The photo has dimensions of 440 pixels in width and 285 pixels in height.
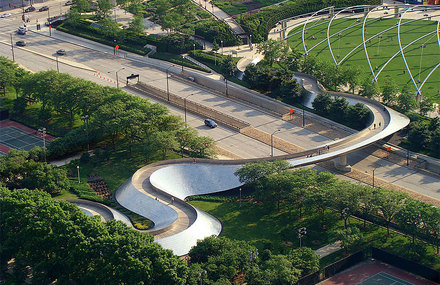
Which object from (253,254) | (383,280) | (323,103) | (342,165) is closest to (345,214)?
(383,280)

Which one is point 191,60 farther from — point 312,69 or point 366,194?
point 366,194

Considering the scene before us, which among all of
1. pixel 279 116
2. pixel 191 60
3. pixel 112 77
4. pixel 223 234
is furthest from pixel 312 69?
pixel 223 234

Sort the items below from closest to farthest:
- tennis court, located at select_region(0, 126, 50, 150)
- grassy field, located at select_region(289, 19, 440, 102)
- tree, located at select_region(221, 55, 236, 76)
A: 1. tennis court, located at select_region(0, 126, 50, 150)
2. grassy field, located at select_region(289, 19, 440, 102)
3. tree, located at select_region(221, 55, 236, 76)

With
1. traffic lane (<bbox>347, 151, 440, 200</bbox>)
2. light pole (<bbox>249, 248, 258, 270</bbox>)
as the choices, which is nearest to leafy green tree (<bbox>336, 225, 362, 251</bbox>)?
light pole (<bbox>249, 248, 258, 270</bbox>)

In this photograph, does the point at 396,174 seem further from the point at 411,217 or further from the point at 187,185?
the point at 187,185

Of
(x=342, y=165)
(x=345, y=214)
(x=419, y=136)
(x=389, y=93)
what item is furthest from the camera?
(x=389, y=93)

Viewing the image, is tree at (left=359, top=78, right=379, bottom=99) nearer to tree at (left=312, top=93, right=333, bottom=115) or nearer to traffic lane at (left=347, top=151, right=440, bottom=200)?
tree at (left=312, top=93, right=333, bottom=115)
